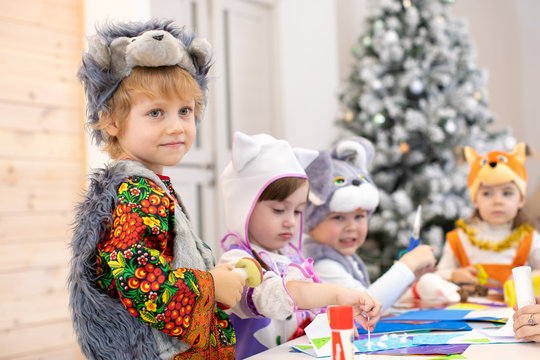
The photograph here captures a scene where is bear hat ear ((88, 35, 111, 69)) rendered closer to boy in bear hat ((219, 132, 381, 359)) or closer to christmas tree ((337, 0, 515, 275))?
boy in bear hat ((219, 132, 381, 359))

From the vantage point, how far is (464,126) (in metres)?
4.05

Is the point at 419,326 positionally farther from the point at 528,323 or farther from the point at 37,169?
the point at 37,169

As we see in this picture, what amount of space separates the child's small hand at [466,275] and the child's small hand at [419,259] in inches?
11.7

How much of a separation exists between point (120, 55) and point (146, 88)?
A: 89 mm

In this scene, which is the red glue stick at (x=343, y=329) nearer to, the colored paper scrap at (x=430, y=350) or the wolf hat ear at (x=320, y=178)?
the colored paper scrap at (x=430, y=350)

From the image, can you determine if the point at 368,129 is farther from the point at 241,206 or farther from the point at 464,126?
the point at 241,206

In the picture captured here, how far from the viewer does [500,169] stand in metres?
1.92

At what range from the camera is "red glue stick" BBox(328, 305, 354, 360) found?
2.70 feet

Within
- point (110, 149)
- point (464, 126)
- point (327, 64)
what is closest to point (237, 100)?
point (327, 64)

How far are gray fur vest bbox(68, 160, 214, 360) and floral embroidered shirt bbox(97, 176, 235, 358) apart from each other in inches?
0.7

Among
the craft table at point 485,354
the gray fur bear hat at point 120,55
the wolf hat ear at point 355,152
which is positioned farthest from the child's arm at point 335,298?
the wolf hat ear at point 355,152

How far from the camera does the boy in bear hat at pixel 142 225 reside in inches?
37.0

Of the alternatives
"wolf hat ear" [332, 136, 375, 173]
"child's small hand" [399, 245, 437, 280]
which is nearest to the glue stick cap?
"child's small hand" [399, 245, 437, 280]

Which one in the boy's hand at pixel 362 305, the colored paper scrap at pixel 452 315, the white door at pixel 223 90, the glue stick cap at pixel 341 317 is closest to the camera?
the glue stick cap at pixel 341 317
